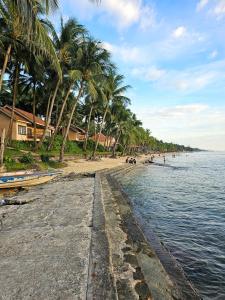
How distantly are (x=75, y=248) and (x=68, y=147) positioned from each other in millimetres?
33283

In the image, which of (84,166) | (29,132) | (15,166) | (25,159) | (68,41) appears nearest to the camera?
(15,166)

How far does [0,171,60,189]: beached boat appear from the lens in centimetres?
1434

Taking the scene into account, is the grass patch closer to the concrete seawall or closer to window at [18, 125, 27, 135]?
the concrete seawall

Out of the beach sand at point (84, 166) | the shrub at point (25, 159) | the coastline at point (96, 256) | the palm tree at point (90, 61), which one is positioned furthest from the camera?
the palm tree at point (90, 61)

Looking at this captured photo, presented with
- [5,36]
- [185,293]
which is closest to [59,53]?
[5,36]

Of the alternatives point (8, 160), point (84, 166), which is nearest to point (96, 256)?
point (8, 160)

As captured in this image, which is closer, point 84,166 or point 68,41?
point 68,41

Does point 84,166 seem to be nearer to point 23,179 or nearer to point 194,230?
point 23,179

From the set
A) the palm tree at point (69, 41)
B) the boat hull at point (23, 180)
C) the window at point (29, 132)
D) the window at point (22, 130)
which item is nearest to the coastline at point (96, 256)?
the boat hull at point (23, 180)

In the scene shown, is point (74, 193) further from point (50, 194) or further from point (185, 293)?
point (185, 293)

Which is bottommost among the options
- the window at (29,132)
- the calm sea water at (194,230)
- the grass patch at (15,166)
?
the calm sea water at (194,230)

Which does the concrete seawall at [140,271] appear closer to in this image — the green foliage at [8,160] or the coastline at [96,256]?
the coastline at [96,256]

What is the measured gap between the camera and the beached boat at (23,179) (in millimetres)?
14336

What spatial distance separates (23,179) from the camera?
50.5ft
